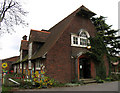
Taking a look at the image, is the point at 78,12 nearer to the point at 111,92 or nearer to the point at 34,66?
the point at 34,66

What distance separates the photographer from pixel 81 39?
16234 millimetres

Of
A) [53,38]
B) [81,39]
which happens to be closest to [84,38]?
[81,39]

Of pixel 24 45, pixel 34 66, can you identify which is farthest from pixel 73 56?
pixel 24 45

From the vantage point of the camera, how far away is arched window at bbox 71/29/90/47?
15.4m

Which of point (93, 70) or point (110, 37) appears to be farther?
point (110, 37)

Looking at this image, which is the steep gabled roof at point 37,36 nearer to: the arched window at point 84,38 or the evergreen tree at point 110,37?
the arched window at point 84,38

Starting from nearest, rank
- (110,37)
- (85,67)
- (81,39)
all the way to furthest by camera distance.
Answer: (81,39) → (85,67) → (110,37)

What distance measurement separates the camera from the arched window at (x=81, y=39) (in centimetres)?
1535

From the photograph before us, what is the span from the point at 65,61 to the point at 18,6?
730cm

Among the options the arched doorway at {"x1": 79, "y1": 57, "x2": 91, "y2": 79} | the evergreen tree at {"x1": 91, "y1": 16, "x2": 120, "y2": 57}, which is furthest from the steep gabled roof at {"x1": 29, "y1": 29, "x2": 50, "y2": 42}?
the evergreen tree at {"x1": 91, "y1": 16, "x2": 120, "y2": 57}

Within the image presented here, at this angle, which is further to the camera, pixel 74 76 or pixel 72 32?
pixel 72 32

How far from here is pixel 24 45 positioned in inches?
891

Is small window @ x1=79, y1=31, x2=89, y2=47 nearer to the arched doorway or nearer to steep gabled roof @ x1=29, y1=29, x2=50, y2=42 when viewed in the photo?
the arched doorway

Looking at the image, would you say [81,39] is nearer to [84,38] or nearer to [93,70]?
[84,38]
